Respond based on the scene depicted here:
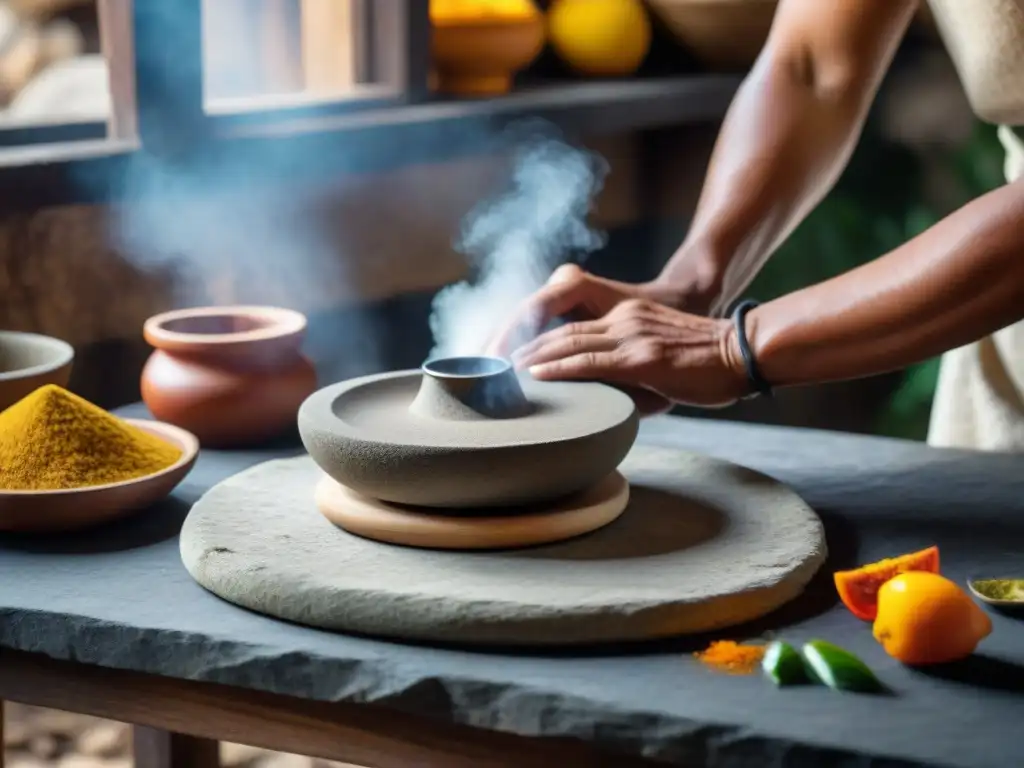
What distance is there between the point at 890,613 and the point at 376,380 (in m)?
0.63

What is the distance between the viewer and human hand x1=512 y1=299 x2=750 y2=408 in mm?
1477

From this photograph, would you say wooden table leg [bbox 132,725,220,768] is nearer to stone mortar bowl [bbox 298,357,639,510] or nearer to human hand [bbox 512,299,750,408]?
stone mortar bowl [bbox 298,357,639,510]

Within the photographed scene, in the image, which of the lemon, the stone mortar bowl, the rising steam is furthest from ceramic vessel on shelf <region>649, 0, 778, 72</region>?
the stone mortar bowl

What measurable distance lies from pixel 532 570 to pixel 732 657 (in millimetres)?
205

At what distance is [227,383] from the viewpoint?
1.65 metres

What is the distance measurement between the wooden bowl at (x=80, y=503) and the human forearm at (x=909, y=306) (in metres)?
0.62

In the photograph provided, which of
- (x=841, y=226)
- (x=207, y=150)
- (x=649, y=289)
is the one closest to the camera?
(x=649, y=289)

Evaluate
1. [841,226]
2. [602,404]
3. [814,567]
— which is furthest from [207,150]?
[841,226]

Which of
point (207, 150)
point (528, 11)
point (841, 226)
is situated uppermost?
point (528, 11)

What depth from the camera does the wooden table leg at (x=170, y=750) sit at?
1616 mm

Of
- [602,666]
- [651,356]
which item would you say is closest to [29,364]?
[651,356]

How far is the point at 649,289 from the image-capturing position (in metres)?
1.69

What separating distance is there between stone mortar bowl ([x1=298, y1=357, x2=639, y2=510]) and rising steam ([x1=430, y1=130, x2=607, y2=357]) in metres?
0.35

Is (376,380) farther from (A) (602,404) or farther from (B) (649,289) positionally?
(B) (649,289)
